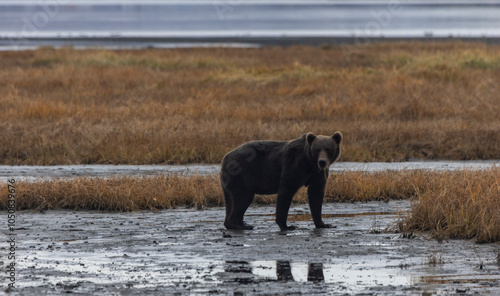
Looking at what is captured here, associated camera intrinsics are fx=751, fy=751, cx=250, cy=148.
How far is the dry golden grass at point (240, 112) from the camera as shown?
15484 millimetres

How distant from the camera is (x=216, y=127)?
16672 mm

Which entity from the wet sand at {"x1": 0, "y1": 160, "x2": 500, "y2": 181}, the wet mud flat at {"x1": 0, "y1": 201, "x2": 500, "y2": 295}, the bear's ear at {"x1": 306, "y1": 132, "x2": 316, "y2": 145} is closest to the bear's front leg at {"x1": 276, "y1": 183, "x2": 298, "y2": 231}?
the wet mud flat at {"x1": 0, "y1": 201, "x2": 500, "y2": 295}

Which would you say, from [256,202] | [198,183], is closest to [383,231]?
[256,202]

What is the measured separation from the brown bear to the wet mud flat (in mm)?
280

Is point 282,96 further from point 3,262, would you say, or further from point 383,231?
point 3,262

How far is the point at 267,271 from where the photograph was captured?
6875 mm

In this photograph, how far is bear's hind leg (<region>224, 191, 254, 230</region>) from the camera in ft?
28.7

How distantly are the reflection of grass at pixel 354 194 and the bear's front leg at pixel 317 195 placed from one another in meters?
0.96

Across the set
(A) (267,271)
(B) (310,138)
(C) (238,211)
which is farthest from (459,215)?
(A) (267,271)

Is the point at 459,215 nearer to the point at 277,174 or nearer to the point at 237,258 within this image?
the point at 277,174

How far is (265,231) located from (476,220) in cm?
237

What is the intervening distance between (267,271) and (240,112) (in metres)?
12.7

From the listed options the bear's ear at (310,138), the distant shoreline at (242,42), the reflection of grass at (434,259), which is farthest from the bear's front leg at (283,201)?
the distant shoreline at (242,42)

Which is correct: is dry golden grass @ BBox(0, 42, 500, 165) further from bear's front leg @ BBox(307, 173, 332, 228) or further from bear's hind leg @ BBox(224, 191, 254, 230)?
bear's front leg @ BBox(307, 173, 332, 228)
